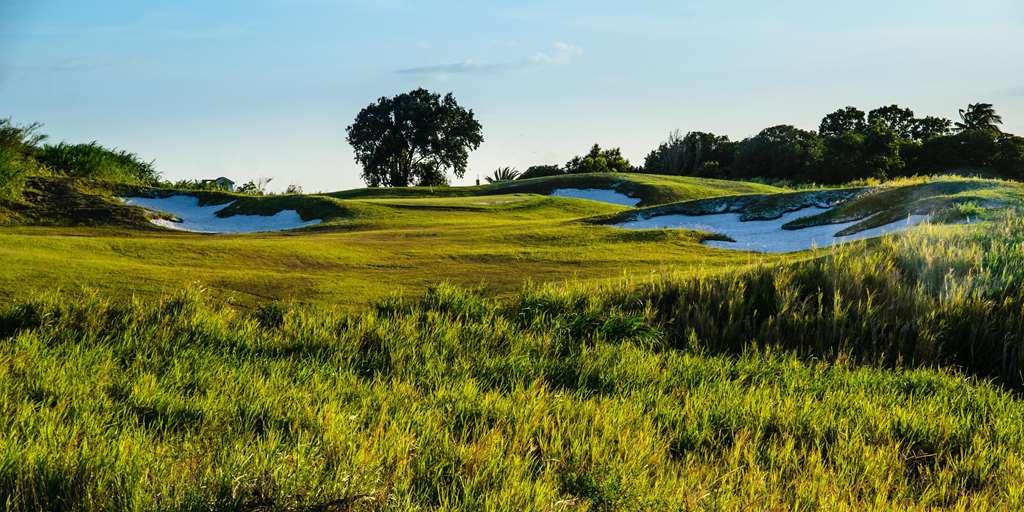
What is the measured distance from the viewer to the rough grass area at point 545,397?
166 inches

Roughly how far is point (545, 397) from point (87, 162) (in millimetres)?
30431

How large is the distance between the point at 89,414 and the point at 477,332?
4064mm

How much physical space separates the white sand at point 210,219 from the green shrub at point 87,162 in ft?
12.9

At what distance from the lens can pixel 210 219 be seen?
26.1 metres

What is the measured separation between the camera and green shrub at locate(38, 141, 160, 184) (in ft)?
97.6

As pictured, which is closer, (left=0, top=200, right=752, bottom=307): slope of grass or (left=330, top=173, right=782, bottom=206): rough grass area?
(left=0, top=200, right=752, bottom=307): slope of grass

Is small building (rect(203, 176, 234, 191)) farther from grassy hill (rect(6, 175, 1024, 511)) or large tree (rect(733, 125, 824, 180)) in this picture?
large tree (rect(733, 125, 824, 180))

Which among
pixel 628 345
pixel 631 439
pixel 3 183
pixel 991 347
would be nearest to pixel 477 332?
pixel 628 345

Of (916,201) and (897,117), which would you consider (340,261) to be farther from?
(897,117)

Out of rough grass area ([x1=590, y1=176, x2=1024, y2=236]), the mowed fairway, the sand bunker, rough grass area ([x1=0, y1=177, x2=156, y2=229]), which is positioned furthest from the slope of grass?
rough grass area ([x1=590, y1=176, x2=1024, y2=236])

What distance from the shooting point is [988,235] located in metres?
12.5

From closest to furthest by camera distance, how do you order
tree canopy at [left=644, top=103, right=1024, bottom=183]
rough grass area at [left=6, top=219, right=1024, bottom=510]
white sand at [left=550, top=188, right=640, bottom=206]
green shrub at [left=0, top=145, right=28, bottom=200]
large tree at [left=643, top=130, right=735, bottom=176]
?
rough grass area at [left=6, top=219, right=1024, bottom=510], green shrub at [left=0, top=145, right=28, bottom=200], white sand at [left=550, top=188, right=640, bottom=206], tree canopy at [left=644, top=103, right=1024, bottom=183], large tree at [left=643, top=130, right=735, bottom=176]

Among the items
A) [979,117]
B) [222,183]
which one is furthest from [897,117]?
[222,183]

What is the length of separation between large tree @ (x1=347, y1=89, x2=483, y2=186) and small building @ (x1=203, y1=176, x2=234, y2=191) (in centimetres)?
2524
